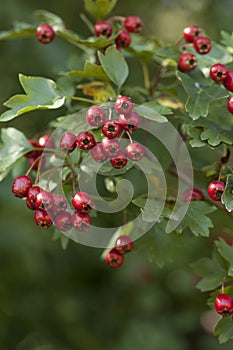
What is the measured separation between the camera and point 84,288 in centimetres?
387

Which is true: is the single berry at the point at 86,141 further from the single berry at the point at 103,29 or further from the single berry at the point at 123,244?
the single berry at the point at 103,29

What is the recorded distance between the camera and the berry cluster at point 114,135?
162 centimetres

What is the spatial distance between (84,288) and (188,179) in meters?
2.02

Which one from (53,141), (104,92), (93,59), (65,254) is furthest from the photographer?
(65,254)

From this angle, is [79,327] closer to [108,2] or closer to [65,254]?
[65,254]

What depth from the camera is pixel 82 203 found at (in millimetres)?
1649

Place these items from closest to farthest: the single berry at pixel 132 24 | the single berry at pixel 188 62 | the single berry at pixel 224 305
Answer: the single berry at pixel 224 305, the single berry at pixel 188 62, the single berry at pixel 132 24

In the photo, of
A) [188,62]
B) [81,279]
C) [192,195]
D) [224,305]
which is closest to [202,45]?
[188,62]

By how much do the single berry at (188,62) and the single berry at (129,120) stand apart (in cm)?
39

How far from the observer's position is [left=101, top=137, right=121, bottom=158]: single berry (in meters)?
1.62

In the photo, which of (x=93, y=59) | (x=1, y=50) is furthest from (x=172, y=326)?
(x=93, y=59)

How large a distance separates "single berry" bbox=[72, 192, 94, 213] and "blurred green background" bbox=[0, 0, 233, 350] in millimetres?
1456

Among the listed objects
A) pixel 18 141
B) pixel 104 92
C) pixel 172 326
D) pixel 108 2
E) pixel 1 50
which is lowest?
pixel 172 326

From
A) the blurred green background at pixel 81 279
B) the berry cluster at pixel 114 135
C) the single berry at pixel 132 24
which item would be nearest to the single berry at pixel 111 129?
the berry cluster at pixel 114 135
